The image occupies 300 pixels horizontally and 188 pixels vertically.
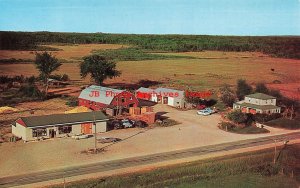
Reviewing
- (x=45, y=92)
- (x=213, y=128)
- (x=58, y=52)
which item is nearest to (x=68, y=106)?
(x=45, y=92)

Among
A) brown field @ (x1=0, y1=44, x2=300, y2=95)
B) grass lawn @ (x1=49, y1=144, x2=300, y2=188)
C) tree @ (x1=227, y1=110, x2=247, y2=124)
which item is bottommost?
grass lawn @ (x1=49, y1=144, x2=300, y2=188)

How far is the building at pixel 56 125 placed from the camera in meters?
27.0

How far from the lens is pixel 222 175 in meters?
21.3

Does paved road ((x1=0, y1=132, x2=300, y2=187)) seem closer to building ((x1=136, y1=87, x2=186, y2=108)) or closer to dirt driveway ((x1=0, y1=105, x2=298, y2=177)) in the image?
dirt driveway ((x1=0, y1=105, x2=298, y2=177))

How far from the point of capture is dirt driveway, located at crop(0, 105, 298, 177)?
22266mm

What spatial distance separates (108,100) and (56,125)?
8.28m

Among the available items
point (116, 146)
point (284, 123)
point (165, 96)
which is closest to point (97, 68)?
point (165, 96)

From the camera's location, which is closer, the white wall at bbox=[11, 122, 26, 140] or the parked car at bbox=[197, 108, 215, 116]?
the white wall at bbox=[11, 122, 26, 140]

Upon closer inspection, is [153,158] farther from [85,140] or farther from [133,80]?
[133,80]

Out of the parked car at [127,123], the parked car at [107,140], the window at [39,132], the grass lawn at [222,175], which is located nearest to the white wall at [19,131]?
the window at [39,132]

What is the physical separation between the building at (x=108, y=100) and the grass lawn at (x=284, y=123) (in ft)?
38.8

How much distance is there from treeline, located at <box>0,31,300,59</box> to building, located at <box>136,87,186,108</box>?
18.4 metres

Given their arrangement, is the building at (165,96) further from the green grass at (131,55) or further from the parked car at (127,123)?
the green grass at (131,55)

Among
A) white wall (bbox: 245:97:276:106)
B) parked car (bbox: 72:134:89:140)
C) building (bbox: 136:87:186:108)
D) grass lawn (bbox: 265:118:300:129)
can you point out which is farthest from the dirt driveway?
building (bbox: 136:87:186:108)
